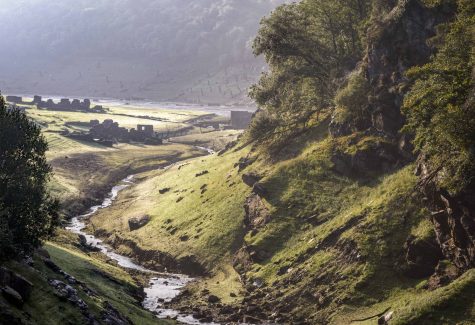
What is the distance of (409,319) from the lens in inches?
1935

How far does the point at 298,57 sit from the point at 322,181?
29.8 m

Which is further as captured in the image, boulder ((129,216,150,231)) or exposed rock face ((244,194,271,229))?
boulder ((129,216,150,231))

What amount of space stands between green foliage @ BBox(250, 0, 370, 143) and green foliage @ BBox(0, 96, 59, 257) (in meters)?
46.3

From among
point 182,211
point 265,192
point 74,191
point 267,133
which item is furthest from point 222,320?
Result: point 74,191

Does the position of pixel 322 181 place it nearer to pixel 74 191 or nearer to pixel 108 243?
pixel 108 243

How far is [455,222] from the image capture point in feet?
182

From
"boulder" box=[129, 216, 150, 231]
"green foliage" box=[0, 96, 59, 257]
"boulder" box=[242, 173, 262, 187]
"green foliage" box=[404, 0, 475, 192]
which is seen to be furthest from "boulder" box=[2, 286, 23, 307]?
"boulder" box=[129, 216, 150, 231]

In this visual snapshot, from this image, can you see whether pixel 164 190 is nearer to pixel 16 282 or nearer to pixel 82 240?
pixel 82 240

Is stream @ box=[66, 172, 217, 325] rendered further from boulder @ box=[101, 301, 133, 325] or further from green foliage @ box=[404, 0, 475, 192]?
green foliage @ box=[404, 0, 475, 192]

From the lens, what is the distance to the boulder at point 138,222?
97.3m

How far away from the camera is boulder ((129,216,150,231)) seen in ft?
319

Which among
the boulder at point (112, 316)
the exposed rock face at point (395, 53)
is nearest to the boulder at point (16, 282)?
the boulder at point (112, 316)

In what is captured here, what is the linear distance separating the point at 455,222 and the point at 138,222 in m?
57.9

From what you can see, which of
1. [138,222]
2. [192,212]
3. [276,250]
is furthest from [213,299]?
[138,222]
